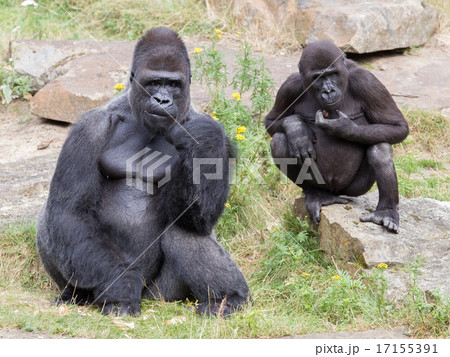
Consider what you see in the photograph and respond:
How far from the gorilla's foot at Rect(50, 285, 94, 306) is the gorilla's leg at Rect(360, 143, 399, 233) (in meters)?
1.81

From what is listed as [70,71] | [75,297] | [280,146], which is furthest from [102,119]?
[70,71]

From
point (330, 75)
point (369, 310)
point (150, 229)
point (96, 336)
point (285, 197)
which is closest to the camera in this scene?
point (96, 336)

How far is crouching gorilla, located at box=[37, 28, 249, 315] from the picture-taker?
382 cm

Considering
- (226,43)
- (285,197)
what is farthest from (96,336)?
(226,43)

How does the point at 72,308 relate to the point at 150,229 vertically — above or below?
below

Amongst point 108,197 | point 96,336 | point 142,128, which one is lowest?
point 96,336

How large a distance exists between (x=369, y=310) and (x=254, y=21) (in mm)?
5379

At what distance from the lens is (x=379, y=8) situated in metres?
8.01

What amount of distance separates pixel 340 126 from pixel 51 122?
12.1 ft

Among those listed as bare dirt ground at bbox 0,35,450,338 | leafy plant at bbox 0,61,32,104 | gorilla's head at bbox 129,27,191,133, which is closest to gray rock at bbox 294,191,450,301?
gorilla's head at bbox 129,27,191,133

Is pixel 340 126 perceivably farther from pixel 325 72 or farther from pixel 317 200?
pixel 317 200

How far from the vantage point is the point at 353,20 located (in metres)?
7.77

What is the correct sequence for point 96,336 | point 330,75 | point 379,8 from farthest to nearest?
point 379,8 < point 330,75 < point 96,336

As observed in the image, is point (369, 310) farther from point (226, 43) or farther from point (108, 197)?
point (226, 43)
